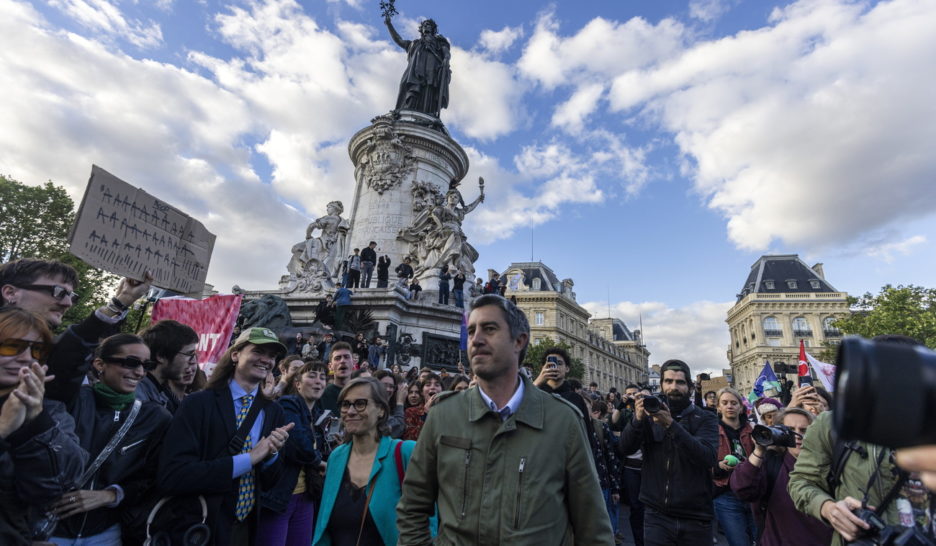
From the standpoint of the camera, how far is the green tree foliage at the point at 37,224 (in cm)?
2747

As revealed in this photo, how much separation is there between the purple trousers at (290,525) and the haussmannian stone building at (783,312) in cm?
6769

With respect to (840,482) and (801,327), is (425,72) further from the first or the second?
(801,327)

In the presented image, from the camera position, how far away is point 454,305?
1733cm

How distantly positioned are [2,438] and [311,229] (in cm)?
1886

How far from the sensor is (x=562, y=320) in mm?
62031

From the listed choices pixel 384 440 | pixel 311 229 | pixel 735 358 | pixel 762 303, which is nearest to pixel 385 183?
pixel 311 229

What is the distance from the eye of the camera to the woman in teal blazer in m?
2.85

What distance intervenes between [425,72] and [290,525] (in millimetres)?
25534

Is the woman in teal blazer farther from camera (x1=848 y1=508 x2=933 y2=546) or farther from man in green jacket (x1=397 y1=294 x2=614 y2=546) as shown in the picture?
camera (x1=848 y1=508 x2=933 y2=546)

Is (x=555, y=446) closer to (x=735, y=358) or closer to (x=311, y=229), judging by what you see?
(x=311, y=229)

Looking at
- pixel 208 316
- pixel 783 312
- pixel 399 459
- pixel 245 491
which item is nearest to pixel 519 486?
pixel 399 459

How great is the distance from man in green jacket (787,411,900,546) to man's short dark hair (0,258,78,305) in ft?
14.7

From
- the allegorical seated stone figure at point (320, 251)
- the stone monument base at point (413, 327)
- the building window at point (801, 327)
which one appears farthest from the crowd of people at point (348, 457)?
the building window at point (801, 327)

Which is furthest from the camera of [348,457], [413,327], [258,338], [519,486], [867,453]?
[413,327]
